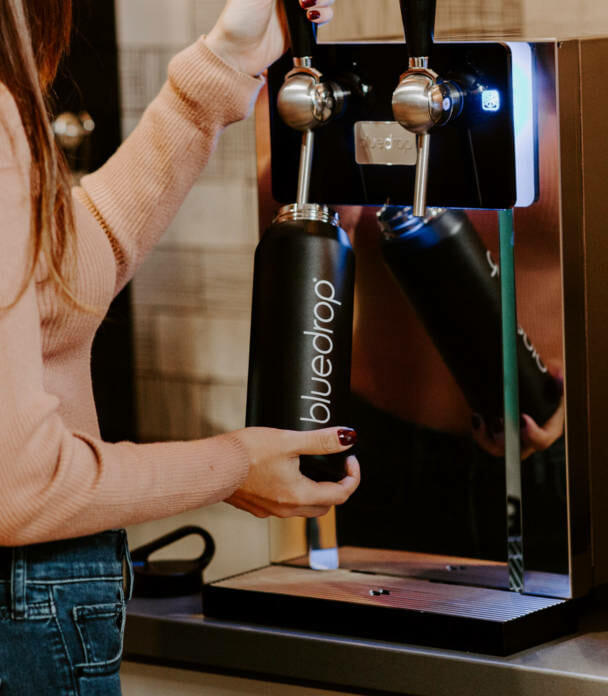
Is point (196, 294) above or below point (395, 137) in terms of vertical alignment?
below

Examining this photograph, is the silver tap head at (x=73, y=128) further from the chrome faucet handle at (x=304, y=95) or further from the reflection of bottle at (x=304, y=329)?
the reflection of bottle at (x=304, y=329)

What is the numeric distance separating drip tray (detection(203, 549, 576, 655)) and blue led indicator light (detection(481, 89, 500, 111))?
0.42 metres

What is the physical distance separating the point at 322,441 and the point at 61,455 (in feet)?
0.75

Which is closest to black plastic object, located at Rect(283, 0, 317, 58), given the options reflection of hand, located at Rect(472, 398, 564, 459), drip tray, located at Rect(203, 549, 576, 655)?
reflection of hand, located at Rect(472, 398, 564, 459)

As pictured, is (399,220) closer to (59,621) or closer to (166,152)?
(166,152)

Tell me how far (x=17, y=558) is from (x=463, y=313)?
46cm

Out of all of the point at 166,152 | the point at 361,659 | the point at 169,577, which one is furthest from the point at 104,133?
the point at 361,659

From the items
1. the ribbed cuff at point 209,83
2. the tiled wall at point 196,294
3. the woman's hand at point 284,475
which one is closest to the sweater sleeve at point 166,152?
the ribbed cuff at point 209,83

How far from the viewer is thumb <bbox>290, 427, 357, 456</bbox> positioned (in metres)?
0.85

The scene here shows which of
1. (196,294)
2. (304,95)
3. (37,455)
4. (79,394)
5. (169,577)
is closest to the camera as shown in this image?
(37,455)

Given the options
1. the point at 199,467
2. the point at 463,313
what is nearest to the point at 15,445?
the point at 199,467

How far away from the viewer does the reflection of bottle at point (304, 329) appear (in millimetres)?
860

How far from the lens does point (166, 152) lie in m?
1.01

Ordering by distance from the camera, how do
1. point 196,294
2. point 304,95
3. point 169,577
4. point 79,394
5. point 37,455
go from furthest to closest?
point 196,294, point 169,577, point 304,95, point 79,394, point 37,455
